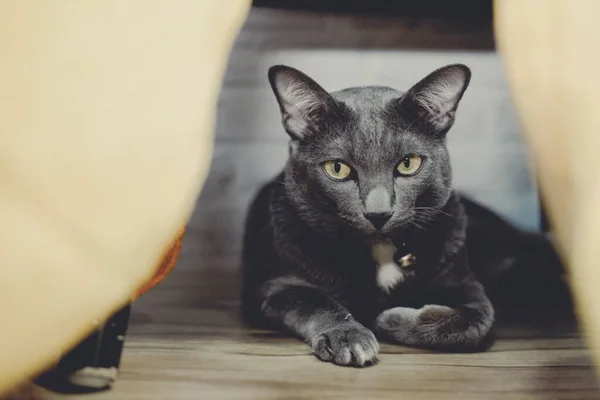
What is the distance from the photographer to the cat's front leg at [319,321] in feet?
2.53

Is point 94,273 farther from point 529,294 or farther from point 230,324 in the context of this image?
point 529,294

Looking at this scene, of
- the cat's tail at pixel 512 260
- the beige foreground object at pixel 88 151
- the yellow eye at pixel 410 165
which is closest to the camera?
the beige foreground object at pixel 88 151

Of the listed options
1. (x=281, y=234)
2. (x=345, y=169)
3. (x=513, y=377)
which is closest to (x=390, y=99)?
(x=345, y=169)

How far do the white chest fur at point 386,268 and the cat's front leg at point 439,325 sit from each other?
0.04 metres

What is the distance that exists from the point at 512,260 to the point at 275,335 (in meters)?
0.47

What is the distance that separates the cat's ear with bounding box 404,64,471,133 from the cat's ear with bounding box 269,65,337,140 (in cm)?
12

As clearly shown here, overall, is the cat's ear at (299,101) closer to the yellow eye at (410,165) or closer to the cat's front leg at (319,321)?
the yellow eye at (410,165)

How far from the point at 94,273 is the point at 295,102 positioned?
0.37m

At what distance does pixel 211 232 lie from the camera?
1147mm

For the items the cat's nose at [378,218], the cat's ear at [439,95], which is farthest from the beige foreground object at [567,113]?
the cat's nose at [378,218]

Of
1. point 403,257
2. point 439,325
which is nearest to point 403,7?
point 403,257

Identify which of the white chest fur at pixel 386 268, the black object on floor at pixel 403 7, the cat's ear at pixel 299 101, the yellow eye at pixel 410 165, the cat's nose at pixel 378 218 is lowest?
the white chest fur at pixel 386 268

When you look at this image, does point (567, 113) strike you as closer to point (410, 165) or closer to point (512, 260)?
point (410, 165)

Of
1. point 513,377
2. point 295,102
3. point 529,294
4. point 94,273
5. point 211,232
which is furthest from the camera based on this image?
point 211,232
